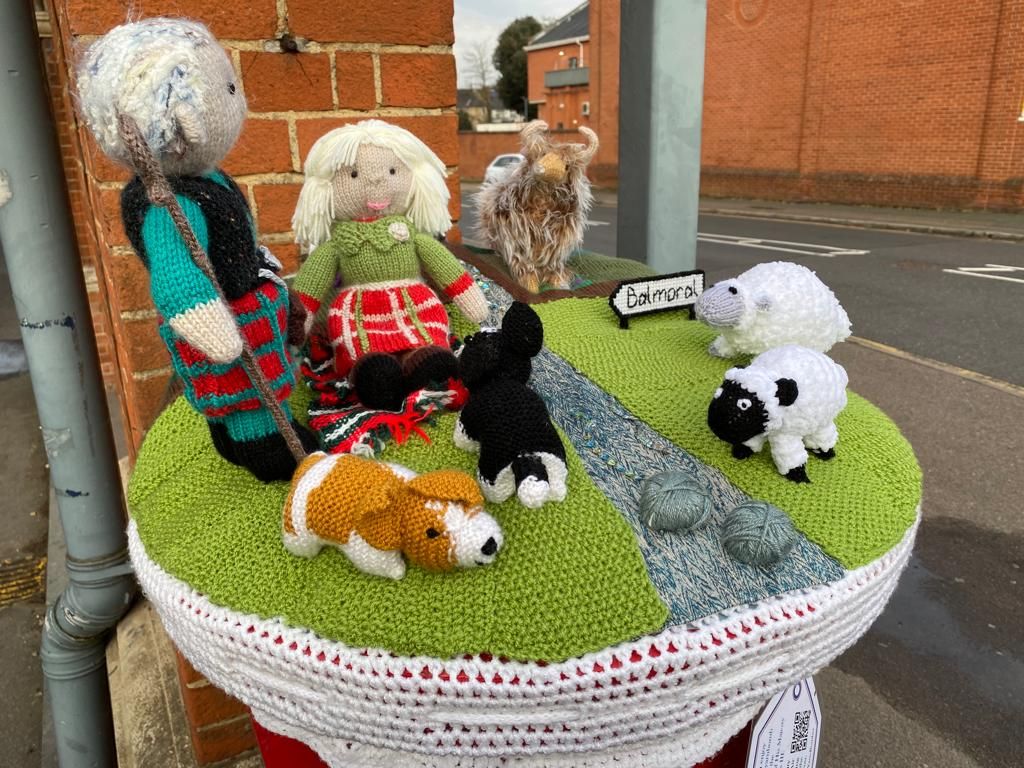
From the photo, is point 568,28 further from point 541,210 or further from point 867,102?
point 541,210

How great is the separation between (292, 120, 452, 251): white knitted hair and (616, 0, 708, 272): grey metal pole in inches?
27.2

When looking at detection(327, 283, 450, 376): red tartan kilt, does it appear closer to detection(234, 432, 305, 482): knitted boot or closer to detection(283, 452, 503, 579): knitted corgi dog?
detection(234, 432, 305, 482): knitted boot

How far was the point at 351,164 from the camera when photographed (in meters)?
1.08

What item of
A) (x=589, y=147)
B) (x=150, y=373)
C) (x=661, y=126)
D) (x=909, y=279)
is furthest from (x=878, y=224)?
(x=150, y=373)

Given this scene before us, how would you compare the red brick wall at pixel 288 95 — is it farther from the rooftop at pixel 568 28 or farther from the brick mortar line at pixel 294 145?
the rooftop at pixel 568 28

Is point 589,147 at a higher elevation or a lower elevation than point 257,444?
higher

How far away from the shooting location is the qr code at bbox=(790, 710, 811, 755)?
1.00 m

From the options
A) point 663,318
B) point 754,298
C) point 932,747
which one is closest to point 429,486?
point 754,298

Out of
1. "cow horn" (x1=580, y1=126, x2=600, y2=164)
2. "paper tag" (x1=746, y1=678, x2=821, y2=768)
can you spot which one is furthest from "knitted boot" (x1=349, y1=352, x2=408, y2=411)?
"cow horn" (x1=580, y1=126, x2=600, y2=164)

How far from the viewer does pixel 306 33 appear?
1.40 metres

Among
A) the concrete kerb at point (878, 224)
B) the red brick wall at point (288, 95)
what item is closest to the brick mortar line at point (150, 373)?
the red brick wall at point (288, 95)

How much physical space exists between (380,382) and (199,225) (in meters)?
0.31

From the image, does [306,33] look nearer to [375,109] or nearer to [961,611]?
[375,109]

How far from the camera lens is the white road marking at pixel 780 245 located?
889 centimetres
